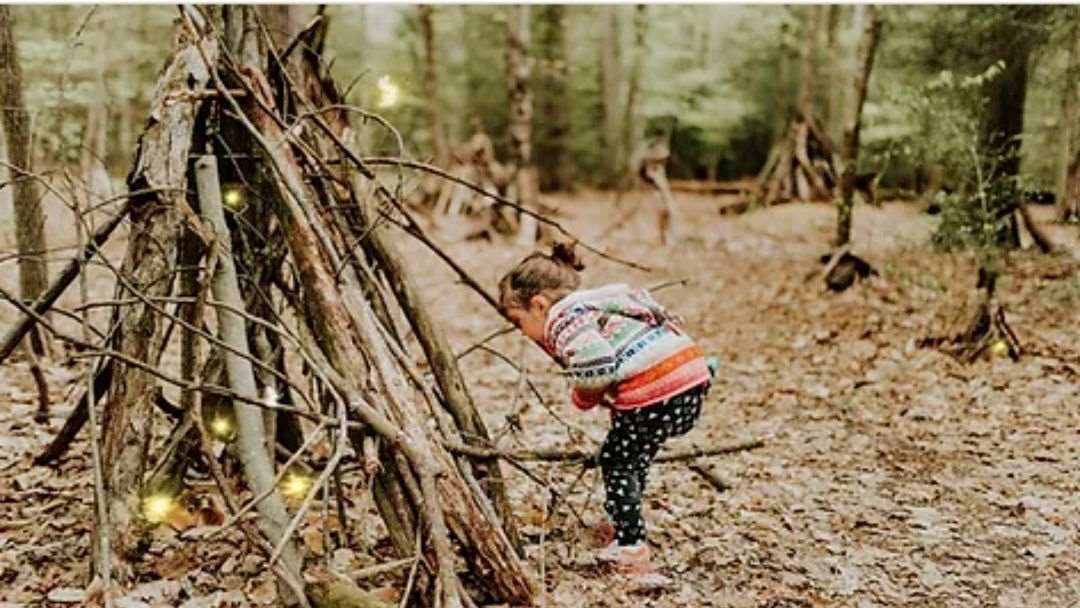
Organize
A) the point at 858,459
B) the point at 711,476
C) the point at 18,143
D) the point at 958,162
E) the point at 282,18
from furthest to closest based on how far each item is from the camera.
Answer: the point at 958,162 → the point at 18,143 → the point at 858,459 → the point at 282,18 → the point at 711,476

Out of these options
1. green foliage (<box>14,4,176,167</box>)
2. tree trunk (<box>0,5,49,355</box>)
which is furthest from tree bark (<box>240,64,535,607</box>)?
green foliage (<box>14,4,176,167</box>)

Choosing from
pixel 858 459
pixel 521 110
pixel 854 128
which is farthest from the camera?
pixel 521 110

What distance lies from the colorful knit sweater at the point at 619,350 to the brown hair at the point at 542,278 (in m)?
0.06

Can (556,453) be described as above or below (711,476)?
above

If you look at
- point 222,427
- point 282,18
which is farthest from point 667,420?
point 282,18

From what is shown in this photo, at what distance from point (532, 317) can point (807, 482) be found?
74.3 inches

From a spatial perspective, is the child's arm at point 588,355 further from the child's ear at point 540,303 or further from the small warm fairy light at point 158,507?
the small warm fairy light at point 158,507

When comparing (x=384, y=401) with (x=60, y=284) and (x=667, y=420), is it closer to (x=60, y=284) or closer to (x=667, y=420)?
(x=667, y=420)

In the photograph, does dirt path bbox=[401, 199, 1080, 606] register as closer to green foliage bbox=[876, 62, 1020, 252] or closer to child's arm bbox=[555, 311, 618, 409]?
green foliage bbox=[876, 62, 1020, 252]

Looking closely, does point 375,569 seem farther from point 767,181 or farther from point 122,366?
point 767,181

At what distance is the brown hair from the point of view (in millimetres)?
3648

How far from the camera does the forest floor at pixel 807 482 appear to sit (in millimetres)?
3625

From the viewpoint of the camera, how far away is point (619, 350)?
3.56 meters

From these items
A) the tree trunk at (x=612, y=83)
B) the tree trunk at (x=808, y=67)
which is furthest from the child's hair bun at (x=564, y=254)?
the tree trunk at (x=612, y=83)
